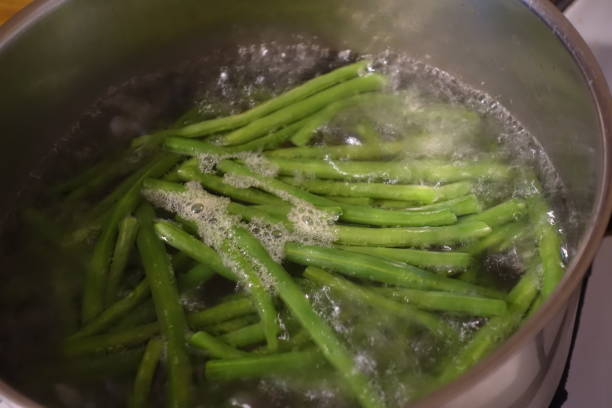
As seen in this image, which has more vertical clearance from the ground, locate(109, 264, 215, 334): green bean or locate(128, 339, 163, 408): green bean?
locate(109, 264, 215, 334): green bean

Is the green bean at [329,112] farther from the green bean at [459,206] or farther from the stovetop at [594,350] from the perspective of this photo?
the stovetop at [594,350]

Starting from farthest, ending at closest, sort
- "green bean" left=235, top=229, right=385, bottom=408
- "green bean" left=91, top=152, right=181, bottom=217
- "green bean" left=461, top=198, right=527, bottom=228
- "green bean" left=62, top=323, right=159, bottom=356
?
"green bean" left=91, top=152, right=181, bottom=217, "green bean" left=461, top=198, right=527, bottom=228, "green bean" left=62, top=323, right=159, bottom=356, "green bean" left=235, top=229, right=385, bottom=408

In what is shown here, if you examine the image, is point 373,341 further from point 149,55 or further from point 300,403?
point 149,55

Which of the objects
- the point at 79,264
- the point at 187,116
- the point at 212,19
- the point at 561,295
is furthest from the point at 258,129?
the point at 561,295

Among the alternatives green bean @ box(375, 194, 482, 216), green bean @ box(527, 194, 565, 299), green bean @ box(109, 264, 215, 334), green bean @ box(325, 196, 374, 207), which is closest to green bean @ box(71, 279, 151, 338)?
green bean @ box(109, 264, 215, 334)

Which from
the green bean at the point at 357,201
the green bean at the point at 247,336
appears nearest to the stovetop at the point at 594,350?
the green bean at the point at 357,201

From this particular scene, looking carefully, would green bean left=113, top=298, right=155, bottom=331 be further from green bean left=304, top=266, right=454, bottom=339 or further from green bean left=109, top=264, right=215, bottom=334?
green bean left=304, top=266, right=454, bottom=339

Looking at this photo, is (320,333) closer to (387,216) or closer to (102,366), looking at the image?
(387,216)
